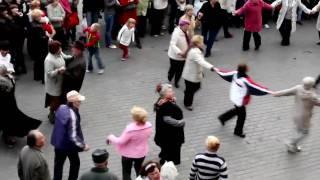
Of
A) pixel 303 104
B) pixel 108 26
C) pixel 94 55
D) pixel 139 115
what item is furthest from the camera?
pixel 108 26

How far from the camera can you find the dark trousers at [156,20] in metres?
15.4

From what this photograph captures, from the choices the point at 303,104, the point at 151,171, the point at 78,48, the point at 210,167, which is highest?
the point at 78,48

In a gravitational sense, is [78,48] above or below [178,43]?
above

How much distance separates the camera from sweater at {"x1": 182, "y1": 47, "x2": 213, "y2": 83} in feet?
36.9

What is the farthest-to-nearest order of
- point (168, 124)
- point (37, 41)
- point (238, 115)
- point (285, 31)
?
point (285, 31) < point (37, 41) < point (238, 115) < point (168, 124)

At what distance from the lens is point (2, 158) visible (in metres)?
10.2

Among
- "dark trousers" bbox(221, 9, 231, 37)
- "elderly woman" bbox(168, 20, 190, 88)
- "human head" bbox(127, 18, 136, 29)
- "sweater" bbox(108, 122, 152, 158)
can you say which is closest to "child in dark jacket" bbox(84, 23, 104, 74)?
"human head" bbox(127, 18, 136, 29)

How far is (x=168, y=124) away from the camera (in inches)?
364

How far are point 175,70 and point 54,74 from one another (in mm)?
2926

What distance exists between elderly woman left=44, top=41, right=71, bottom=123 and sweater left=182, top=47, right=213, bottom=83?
2.27m

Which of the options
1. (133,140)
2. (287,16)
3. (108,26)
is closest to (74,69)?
(133,140)

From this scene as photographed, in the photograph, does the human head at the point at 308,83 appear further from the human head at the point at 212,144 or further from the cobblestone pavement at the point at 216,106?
the human head at the point at 212,144

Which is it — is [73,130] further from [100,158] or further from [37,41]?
[37,41]

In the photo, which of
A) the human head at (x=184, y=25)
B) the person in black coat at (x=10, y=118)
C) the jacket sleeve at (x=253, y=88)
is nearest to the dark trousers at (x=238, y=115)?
the jacket sleeve at (x=253, y=88)
